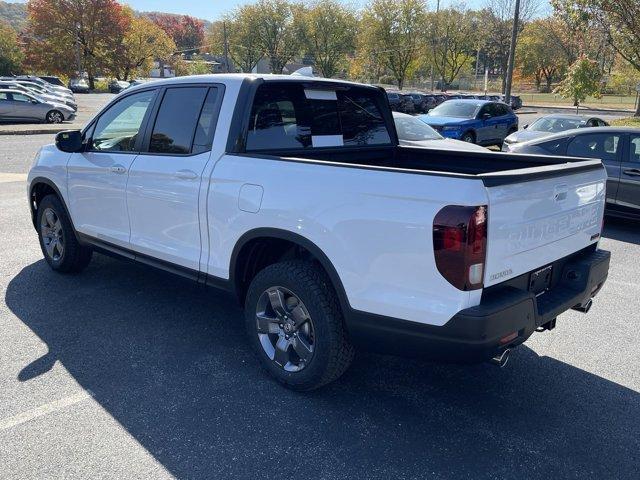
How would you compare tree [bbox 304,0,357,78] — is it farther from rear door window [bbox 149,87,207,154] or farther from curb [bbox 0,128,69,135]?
rear door window [bbox 149,87,207,154]

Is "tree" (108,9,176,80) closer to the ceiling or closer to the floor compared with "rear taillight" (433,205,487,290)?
closer to the ceiling

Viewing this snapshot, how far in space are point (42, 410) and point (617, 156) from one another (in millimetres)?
7960

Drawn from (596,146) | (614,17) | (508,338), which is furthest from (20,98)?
(614,17)

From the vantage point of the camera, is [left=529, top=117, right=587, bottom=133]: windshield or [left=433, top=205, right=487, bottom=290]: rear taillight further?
[left=529, top=117, right=587, bottom=133]: windshield

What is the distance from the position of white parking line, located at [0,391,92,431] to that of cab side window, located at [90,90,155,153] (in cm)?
195

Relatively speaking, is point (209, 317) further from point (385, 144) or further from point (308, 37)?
point (308, 37)

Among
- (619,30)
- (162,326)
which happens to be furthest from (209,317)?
(619,30)

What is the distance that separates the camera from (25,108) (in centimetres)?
2294

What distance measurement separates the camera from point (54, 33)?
60906mm

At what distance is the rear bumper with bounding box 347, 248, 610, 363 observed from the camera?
8.52 feet

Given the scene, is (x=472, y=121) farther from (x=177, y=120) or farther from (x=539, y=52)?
(x=539, y=52)

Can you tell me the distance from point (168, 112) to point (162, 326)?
1.67 m

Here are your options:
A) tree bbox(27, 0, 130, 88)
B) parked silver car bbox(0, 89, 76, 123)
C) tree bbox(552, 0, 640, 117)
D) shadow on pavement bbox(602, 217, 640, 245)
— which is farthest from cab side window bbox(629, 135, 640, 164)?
tree bbox(27, 0, 130, 88)

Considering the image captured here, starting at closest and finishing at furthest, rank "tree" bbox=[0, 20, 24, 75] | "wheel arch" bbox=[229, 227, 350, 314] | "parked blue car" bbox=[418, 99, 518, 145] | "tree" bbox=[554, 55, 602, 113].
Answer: "wheel arch" bbox=[229, 227, 350, 314] < "parked blue car" bbox=[418, 99, 518, 145] < "tree" bbox=[554, 55, 602, 113] < "tree" bbox=[0, 20, 24, 75]
